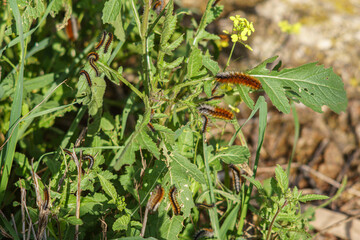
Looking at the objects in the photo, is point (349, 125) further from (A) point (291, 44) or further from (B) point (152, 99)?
(B) point (152, 99)

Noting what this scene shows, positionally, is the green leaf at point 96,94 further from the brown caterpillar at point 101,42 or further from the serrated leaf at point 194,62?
the serrated leaf at point 194,62

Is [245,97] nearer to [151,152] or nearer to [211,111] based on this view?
[211,111]

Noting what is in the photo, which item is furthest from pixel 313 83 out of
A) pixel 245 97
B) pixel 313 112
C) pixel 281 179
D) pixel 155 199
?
pixel 313 112

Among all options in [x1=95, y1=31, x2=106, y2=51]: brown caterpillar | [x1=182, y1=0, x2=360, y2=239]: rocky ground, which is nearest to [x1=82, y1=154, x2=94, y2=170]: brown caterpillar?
[x1=95, y1=31, x2=106, y2=51]: brown caterpillar

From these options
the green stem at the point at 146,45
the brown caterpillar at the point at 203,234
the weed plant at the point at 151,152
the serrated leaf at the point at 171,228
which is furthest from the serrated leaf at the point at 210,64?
the brown caterpillar at the point at 203,234

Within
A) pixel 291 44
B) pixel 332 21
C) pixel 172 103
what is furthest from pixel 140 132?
pixel 332 21

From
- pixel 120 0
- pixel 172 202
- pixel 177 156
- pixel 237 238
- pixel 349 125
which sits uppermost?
pixel 120 0
